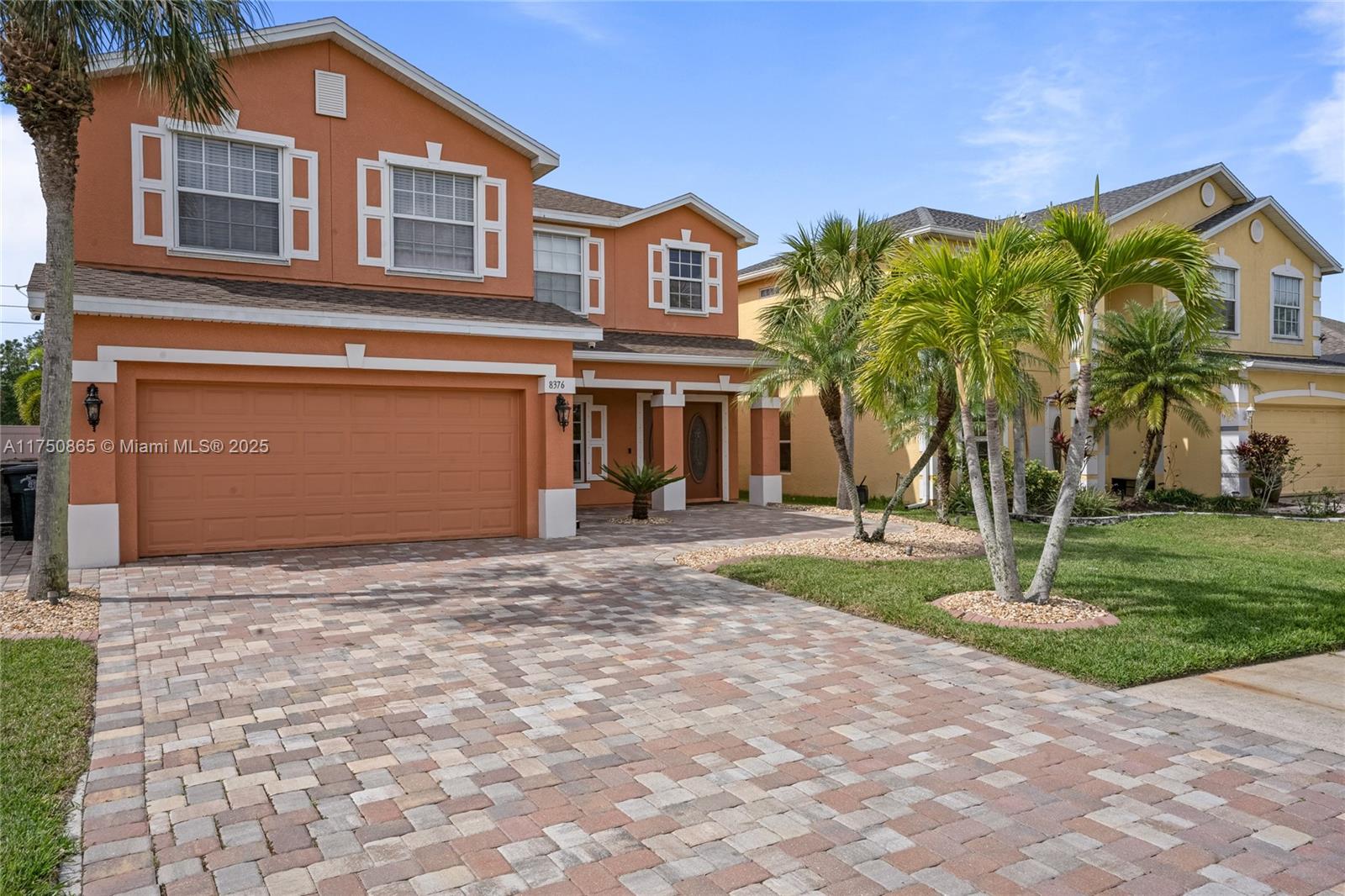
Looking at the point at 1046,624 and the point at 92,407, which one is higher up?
the point at 92,407

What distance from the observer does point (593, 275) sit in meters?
18.9

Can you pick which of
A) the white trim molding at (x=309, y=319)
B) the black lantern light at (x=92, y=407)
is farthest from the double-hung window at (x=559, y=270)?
the black lantern light at (x=92, y=407)

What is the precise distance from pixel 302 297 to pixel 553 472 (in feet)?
15.0

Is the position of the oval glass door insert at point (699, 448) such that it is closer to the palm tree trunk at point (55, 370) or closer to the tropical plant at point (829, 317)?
the tropical plant at point (829, 317)

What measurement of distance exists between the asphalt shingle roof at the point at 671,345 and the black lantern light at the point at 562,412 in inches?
128

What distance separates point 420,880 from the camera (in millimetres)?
3543

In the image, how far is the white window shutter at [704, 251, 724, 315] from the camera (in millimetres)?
20609

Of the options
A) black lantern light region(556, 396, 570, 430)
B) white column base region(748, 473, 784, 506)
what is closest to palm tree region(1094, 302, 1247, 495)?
white column base region(748, 473, 784, 506)

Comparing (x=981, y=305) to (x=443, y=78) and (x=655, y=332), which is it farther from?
(x=655, y=332)

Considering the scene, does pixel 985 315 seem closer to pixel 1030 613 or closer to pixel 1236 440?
pixel 1030 613

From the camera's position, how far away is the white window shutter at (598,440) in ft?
64.3

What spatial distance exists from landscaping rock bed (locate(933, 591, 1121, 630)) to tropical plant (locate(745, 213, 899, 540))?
144 inches

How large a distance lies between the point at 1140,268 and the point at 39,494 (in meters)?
11.1

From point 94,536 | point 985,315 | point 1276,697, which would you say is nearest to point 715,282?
point 985,315
